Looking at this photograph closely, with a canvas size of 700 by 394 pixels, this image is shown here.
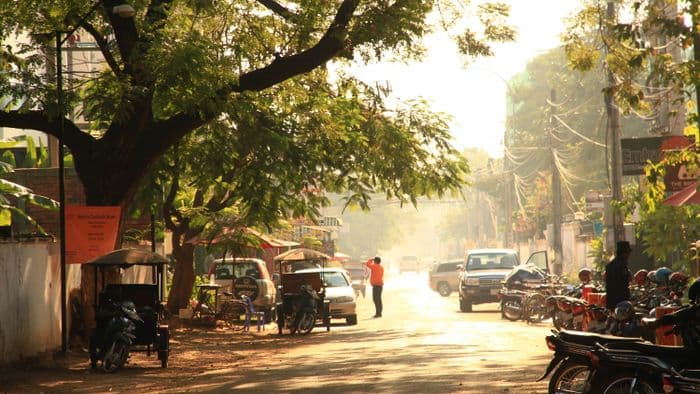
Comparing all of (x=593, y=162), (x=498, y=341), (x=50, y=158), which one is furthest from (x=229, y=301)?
(x=593, y=162)

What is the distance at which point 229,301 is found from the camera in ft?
104

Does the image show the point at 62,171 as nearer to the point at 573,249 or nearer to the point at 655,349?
the point at 655,349

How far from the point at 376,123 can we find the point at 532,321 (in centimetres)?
717

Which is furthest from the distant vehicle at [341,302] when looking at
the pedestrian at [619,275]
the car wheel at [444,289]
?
the car wheel at [444,289]

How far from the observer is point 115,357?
1864 centimetres

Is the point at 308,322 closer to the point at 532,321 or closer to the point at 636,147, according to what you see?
the point at 532,321

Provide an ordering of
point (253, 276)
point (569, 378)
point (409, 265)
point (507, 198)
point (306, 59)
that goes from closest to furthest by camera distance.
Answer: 1. point (569, 378)
2. point (306, 59)
3. point (253, 276)
4. point (507, 198)
5. point (409, 265)

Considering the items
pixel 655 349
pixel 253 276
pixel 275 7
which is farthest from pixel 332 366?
pixel 253 276

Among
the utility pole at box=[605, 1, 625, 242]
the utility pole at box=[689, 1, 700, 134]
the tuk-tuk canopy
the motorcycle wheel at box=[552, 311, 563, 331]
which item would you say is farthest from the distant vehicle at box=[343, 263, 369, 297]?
the utility pole at box=[689, 1, 700, 134]

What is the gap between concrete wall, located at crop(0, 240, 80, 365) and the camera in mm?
18406

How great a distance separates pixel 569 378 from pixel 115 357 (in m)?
9.36

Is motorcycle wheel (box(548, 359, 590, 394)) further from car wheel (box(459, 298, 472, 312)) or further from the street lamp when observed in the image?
car wheel (box(459, 298, 472, 312))

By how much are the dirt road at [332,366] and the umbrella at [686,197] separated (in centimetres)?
340

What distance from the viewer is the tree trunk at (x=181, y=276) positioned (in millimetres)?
32094
